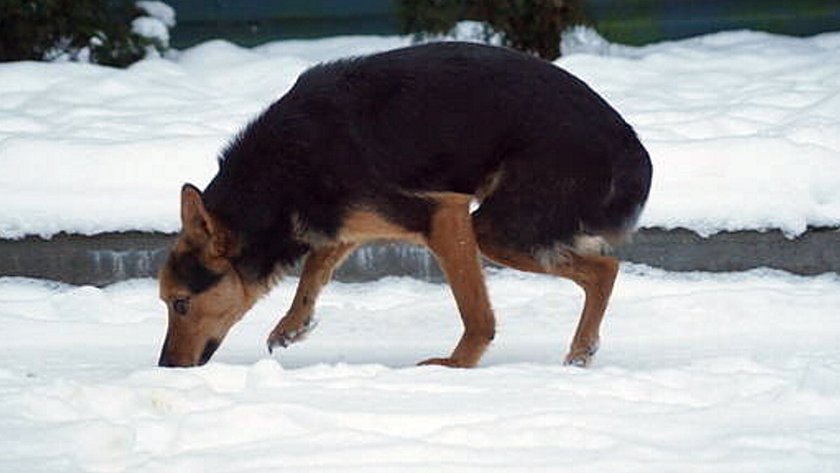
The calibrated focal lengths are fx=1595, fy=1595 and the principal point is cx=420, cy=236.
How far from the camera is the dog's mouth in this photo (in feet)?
19.8

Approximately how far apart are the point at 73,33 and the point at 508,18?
2751 millimetres

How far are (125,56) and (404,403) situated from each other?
5.75 m

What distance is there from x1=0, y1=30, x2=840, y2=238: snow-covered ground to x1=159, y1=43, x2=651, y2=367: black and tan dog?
150cm

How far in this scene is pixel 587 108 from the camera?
6039 mm

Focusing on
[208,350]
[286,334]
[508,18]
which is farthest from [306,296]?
[508,18]

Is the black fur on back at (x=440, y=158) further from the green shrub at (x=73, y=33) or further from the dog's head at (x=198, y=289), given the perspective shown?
the green shrub at (x=73, y=33)

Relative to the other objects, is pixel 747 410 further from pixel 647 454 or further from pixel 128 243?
pixel 128 243

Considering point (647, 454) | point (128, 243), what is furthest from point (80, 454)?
point (128, 243)

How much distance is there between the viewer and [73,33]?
1009 cm

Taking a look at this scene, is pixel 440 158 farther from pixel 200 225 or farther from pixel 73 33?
pixel 73 33

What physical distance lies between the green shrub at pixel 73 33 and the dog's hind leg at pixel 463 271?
14.7 feet

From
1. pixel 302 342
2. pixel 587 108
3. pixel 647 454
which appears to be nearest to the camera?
pixel 647 454

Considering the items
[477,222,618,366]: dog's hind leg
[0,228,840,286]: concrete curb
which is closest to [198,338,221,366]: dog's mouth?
[477,222,618,366]: dog's hind leg

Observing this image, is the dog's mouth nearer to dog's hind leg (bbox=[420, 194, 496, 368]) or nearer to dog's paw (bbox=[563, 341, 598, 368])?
dog's hind leg (bbox=[420, 194, 496, 368])
